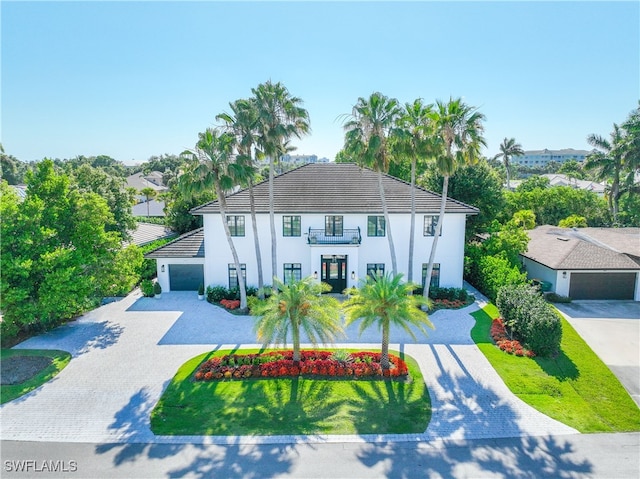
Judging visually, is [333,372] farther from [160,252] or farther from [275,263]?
[160,252]

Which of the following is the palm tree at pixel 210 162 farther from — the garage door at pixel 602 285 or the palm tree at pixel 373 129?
the garage door at pixel 602 285

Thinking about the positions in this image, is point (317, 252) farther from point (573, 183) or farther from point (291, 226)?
point (573, 183)

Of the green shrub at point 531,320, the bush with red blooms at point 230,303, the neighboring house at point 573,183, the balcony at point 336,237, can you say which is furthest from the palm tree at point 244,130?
the neighboring house at point 573,183

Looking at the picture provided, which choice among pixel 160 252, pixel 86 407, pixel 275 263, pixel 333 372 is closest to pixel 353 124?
pixel 275 263

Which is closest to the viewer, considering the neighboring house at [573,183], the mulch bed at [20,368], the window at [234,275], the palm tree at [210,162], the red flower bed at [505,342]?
the mulch bed at [20,368]

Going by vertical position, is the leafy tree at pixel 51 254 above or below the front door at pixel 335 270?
above

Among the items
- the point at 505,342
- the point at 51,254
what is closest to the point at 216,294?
the point at 51,254

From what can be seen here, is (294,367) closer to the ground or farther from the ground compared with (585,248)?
closer to the ground
